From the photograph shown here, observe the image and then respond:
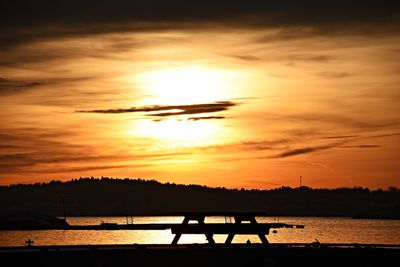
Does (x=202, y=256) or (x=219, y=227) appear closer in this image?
(x=202, y=256)

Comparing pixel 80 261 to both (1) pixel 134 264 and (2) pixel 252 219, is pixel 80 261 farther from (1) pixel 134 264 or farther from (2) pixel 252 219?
(2) pixel 252 219

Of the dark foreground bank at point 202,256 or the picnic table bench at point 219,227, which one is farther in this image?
the picnic table bench at point 219,227

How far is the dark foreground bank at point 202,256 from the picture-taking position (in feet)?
143

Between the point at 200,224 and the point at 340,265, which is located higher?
the point at 200,224

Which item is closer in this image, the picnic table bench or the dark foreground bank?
Result: the dark foreground bank

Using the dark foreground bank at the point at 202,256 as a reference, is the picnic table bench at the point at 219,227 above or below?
above

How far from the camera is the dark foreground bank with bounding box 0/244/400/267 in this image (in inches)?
1720

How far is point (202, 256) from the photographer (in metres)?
44.8

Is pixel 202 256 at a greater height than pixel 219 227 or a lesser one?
lesser

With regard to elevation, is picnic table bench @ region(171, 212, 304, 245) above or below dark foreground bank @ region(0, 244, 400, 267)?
above

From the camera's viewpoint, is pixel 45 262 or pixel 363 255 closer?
pixel 45 262

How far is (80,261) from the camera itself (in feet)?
144

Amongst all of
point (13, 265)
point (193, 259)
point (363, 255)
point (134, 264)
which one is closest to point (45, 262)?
point (13, 265)

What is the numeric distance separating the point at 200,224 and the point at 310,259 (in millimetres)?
7165
